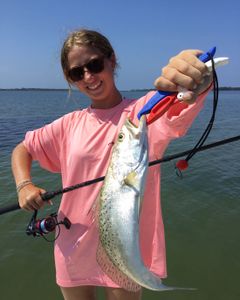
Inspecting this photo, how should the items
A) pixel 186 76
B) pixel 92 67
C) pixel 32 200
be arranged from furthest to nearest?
1. pixel 92 67
2. pixel 32 200
3. pixel 186 76

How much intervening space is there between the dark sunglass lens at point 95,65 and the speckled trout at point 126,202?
968 mm

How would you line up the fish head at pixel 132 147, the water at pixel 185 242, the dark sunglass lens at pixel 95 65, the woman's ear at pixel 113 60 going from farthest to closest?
the water at pixel 185 242 < the woman's ear at pixel 113 60 < the dark sunglass lens at pixel 95 65 < the fish head at pixel 132 147

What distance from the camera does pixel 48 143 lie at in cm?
311

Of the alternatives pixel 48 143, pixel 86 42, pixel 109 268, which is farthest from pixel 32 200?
pixel 86 42

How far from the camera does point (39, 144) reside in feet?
10.3

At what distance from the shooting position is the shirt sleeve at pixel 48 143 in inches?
120

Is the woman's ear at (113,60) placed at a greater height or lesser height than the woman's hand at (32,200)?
greater

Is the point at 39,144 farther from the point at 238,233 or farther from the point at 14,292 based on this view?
the point at 238,233

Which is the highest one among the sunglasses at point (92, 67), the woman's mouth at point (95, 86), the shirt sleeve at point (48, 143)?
the sunglasses at point (92, 67)

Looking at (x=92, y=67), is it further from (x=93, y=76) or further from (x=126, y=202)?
(x=126, y=202)

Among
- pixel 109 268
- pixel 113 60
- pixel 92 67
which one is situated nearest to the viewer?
pixel 109 268

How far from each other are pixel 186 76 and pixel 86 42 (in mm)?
1390

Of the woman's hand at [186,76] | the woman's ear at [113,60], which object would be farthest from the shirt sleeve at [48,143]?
the woman's hand at [186,76]

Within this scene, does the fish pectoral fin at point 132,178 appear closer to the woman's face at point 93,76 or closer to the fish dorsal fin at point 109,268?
→ the fish dorsal fin at point 109,268
